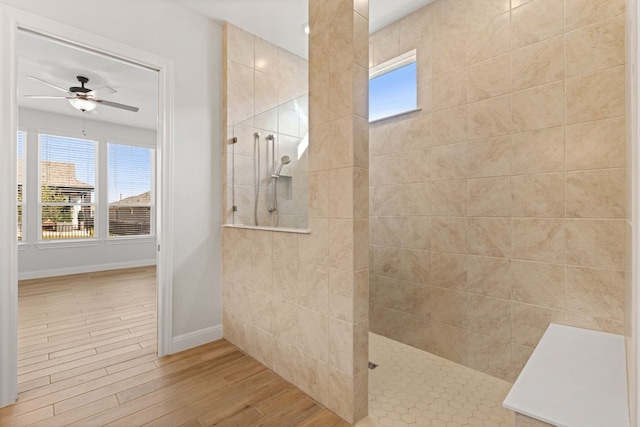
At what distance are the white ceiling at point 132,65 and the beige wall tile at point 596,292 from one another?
2.25 metres

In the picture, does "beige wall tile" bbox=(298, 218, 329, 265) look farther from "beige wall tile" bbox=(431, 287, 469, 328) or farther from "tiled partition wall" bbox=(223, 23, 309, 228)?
"beige wall tile" bbox=(431, 287, 469, 328)

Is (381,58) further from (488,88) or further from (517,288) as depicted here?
(517,288)

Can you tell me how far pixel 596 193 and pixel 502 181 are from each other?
485 mm

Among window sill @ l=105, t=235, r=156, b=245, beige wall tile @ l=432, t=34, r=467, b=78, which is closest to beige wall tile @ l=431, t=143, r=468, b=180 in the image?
beige wall tile @ l=432, t=34, r=467, b=78

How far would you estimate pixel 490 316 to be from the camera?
2.11 m

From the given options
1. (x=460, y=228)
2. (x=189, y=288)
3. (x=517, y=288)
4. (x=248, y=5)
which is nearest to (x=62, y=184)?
(x=189, y=288)

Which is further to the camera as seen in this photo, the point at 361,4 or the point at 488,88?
the point at 488,88

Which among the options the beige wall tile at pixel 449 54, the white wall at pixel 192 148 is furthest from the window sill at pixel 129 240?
the beige wall tile at pixel 449 54

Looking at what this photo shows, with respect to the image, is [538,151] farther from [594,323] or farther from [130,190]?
[130,190]

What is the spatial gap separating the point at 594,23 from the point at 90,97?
482 cm

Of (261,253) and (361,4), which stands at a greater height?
(361,4)

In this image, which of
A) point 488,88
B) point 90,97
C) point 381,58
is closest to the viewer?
point 488,88

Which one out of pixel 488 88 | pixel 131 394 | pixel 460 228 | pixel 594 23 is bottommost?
pixel 131 394

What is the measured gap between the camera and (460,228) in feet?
7.43
